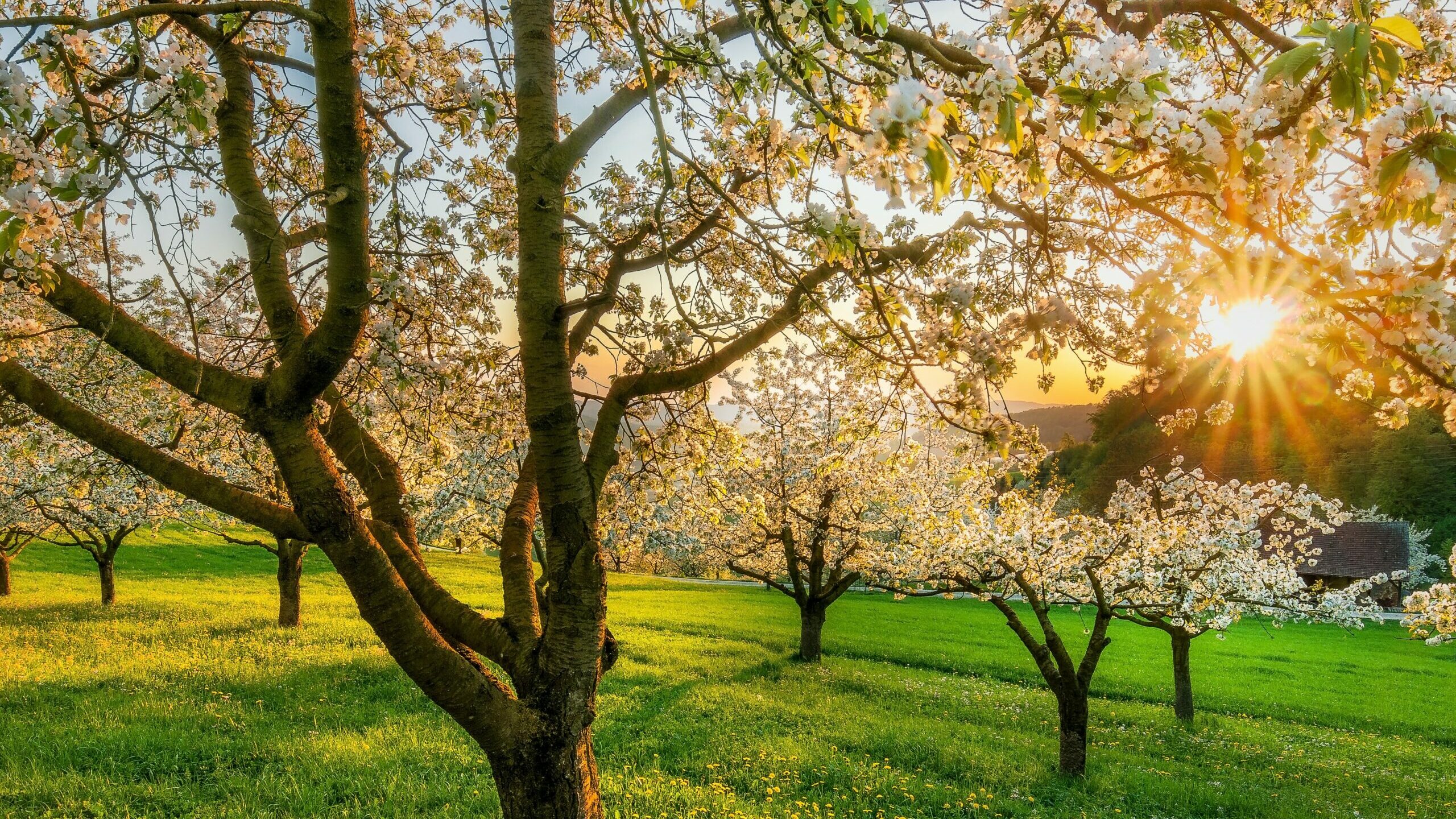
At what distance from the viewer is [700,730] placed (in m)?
10.2

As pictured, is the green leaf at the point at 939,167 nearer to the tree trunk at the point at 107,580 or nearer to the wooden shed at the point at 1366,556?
the tree trunk at the point at 107,580

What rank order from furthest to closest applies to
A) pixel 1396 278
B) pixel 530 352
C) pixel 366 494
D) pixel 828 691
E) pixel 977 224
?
pixel 828 691, pixel 366 494, pixel 977 224, pixel 530 352, pixel 1396 278

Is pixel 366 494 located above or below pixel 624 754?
above

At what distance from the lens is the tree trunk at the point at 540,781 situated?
3.27 m

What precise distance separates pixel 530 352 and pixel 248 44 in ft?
A: 14.1

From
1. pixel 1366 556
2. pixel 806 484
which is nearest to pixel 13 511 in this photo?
pixel 806 484

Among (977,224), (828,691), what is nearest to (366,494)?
(977,224)

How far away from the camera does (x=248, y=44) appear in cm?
504

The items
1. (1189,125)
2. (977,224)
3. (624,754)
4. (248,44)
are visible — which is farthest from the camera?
(624,754)

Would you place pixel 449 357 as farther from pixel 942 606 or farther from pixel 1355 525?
pixel 1355 525

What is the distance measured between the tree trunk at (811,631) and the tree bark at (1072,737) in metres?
7.90

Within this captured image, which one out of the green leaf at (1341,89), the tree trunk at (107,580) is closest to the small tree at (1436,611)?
the green leaf at (1341,89)

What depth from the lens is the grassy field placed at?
676 cm

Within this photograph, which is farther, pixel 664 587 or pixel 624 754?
pixel 664 587
